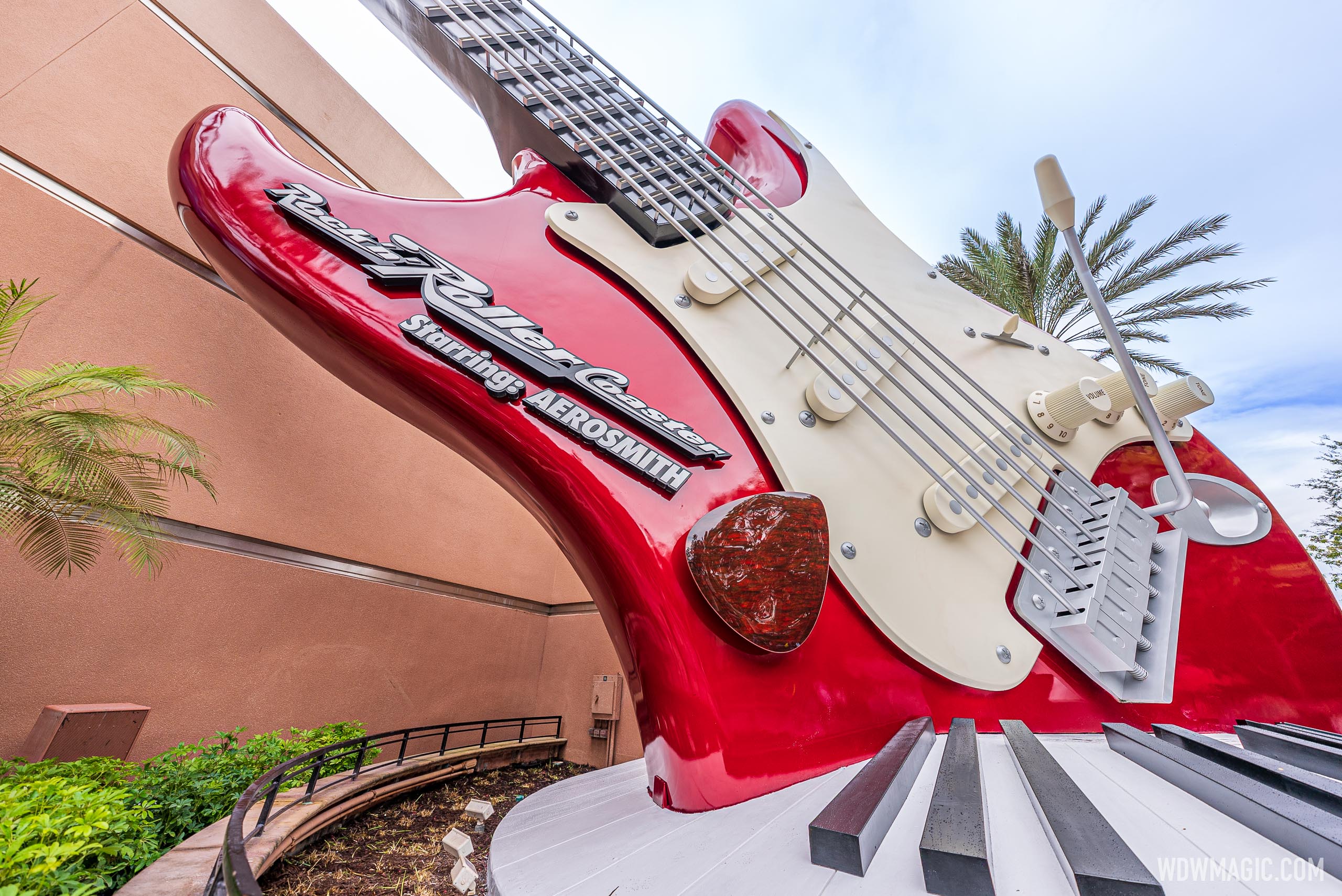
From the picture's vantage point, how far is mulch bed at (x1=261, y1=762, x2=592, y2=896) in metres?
2.97

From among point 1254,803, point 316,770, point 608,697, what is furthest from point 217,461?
point 1254,803

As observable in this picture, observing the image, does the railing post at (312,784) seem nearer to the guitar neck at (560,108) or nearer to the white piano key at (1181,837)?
the guitar neck at (560,108)

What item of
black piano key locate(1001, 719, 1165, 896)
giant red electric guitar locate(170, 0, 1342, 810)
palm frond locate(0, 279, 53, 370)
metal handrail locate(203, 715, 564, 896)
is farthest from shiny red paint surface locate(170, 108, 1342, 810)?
palm frond locate(0, 279, 53, 370)

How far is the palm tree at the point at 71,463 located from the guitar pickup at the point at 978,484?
4387mm

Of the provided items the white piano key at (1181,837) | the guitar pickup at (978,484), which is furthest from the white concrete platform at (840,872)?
the guitar pickup at (978,484)

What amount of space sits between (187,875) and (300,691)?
291 cm

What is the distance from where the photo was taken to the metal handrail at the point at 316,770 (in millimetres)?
1021

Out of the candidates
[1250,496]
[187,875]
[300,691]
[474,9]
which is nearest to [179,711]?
[300,691]

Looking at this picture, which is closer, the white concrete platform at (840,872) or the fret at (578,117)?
the white concrete platform at (840,872)

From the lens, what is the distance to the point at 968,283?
10266 mm

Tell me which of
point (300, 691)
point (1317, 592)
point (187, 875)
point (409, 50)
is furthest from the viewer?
point (300, 691)

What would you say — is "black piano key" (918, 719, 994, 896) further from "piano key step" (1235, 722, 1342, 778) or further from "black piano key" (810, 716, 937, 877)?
"piano key step" (1235, 722, 1342, 778)

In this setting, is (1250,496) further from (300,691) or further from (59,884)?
(300,691)

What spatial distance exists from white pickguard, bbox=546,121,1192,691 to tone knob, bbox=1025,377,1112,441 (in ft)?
0.23
